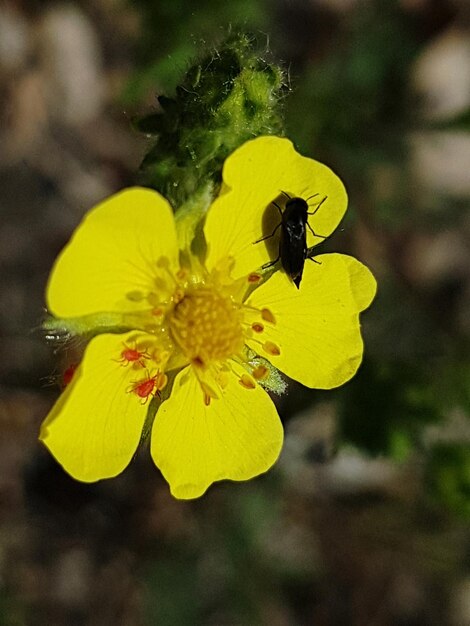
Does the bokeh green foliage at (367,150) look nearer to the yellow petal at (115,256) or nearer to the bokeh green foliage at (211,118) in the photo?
the bokeh green foliage at (211,118)

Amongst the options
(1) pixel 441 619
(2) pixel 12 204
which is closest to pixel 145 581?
(1) pixel 441 619

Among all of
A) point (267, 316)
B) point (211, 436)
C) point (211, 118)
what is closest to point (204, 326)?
point (267, 316)

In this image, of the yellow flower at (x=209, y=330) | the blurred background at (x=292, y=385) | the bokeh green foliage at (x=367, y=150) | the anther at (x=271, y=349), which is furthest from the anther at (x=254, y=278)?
the blurred background at (x=292, y=385)

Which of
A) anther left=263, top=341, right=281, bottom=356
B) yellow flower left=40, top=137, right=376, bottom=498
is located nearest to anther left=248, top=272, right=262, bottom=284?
yellow flower left=40, top=137, right=376, bottom=498

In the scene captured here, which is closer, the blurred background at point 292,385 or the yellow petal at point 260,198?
the yellow petal at point 260,198

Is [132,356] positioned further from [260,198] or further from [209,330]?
[260,198]
